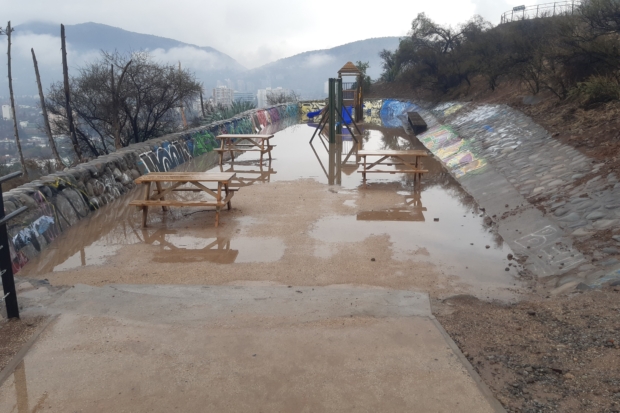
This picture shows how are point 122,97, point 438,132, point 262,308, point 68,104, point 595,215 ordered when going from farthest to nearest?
point 438,132 → point 122,97 → point 68,104 → point 595,215 → point 262,308

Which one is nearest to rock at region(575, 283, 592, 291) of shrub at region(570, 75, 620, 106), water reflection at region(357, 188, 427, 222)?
water reflection at region(357, 188, 427, 222)

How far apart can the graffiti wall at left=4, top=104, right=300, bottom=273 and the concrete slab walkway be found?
103 inches

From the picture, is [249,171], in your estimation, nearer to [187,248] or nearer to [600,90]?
[187,248]

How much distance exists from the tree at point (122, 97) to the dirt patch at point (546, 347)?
13.2 m

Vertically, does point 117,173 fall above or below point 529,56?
below

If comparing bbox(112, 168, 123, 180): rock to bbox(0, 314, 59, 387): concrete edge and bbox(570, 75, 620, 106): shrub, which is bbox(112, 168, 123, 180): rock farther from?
bbox(570, 75, 620, 106): shrub

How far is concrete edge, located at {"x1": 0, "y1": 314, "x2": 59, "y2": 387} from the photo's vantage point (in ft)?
11.6

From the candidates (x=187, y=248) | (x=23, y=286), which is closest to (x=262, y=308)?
(x=23, y=286)

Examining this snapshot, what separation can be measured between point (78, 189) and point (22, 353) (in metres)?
5.81

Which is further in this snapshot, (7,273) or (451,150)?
(451,150)

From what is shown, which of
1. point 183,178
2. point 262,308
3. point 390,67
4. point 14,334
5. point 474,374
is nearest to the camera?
point 474,374

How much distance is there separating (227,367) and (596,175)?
719 cm

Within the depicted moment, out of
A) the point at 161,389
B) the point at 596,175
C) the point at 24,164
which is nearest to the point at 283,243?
the point at 161,389

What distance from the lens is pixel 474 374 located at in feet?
11.5
